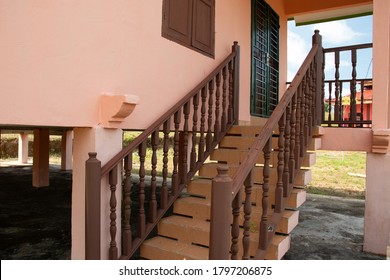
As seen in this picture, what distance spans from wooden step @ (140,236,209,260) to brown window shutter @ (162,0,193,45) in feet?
7.10

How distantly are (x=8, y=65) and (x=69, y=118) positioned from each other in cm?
56

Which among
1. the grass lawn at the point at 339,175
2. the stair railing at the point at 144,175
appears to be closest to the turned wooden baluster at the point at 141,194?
the stair railing at the point at 144,175

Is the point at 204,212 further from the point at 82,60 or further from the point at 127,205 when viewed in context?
the point at 82,60

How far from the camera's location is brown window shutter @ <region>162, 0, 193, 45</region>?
352cm

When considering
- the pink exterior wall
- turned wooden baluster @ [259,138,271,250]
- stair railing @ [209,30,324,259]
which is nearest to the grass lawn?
stair railing @ [209,30,324,259]

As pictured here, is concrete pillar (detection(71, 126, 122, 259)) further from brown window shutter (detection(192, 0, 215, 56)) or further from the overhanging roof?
the overhanging roof

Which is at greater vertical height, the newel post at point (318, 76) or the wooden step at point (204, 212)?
the newel post at point (318, 76)

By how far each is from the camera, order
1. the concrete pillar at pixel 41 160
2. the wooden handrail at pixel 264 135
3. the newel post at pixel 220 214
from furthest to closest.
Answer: the concrete pillar at pixel 41 160
the wooden handrail at pixel 264 135
the newel post at pixel 220 214

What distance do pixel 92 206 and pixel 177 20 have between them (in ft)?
7.62

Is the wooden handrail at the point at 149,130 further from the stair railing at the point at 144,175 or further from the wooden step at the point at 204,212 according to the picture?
the wooden step at the point at 204,212

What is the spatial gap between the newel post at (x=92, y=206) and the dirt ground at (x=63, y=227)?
1.48 m

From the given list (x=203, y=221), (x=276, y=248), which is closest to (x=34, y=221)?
(x=203, y=221)

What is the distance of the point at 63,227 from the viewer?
4996mm

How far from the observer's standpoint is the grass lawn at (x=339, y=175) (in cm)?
936
